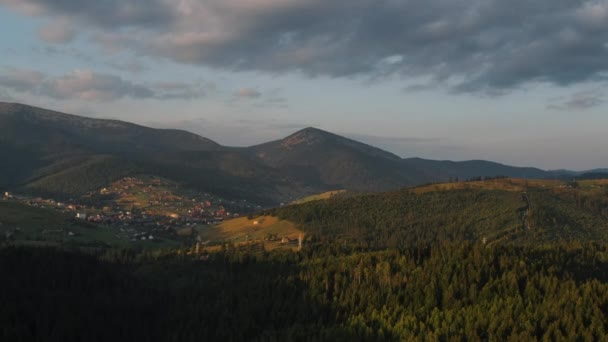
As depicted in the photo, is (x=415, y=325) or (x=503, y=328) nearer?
(x=503, y=328)

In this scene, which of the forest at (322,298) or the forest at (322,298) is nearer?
the forest at (322,298)

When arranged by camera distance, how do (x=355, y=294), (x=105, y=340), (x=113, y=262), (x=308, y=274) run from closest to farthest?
(x=105, y=340), (x=355, y=294), (x=308, y=274), (x=113, y=262)

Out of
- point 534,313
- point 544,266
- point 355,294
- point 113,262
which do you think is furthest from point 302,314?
point 113,262

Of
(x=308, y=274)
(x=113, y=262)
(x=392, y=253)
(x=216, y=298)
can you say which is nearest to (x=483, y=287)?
(x=392, y=253)

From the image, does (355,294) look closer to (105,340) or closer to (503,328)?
(503,328)

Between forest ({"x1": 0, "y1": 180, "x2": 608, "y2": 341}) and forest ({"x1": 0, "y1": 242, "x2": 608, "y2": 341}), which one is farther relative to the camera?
forest ({"x1": 0, "y1": 242, "x2": 608, "y2": 341})

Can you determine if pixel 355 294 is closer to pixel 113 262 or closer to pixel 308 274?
pixel 308 274

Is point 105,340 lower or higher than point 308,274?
lower

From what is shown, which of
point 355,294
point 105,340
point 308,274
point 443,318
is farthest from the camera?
point 308,274

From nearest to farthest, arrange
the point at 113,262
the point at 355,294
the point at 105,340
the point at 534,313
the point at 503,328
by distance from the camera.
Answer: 1. the point at 503,328
2. the point at 534,313
3. the point at 105,340
4. the point at 355,294
5. the point at 113,262
